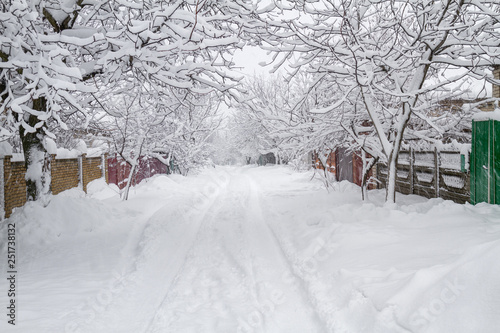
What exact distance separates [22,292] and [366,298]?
407 centimetres

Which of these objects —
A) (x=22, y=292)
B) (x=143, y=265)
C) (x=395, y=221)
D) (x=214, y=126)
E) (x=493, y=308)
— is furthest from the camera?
(x=214, y=126)

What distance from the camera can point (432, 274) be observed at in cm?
311

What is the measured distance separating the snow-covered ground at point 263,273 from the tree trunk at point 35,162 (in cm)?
45

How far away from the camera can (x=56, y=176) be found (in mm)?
11164

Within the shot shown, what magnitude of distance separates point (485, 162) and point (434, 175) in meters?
3.00

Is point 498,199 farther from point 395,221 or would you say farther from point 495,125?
point 395,221

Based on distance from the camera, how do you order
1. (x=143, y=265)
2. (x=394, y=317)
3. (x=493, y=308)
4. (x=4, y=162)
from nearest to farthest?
(x=493, y=308)
(x=394, y=317)
(x=143, y=265)
(x=4, y=162)

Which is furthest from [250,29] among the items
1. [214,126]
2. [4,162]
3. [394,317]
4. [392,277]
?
[214,126]

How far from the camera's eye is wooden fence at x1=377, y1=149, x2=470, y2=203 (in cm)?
733

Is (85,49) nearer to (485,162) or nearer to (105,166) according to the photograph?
(485,162)

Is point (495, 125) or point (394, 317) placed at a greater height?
point (495, 125)

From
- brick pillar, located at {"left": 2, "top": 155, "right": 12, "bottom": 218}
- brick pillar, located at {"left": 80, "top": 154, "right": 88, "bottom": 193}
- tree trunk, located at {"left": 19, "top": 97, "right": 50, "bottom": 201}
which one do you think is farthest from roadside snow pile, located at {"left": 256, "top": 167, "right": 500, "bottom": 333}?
brick pillar, located at {"left": 80, "top": 154, "right": 88, "bottom": 193}

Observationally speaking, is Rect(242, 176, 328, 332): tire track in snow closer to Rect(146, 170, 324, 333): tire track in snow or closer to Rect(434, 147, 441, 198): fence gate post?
Rect(146, 170, 324, 333): tire track in snow

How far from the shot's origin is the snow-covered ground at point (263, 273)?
2938 mm
